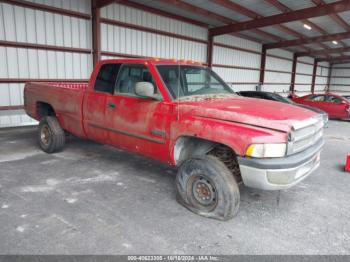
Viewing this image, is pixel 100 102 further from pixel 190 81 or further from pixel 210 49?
pixel 210 49

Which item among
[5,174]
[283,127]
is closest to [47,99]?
[5,174]

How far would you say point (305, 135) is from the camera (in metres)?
3.23

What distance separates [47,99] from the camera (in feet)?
18.7

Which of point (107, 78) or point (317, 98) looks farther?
point (317, 98)

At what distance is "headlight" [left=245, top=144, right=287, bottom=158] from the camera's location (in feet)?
9.37

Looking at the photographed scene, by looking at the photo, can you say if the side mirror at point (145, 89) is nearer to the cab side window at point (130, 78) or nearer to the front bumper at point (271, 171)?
the cab side window at point (130, 78)

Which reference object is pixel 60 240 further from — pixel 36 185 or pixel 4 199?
pixel 36 185

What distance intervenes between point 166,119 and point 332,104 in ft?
41.5

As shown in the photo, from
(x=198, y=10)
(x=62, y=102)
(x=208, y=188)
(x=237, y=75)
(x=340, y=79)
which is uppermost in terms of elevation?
(x=198, y=10)

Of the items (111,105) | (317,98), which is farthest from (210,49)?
(111,105)

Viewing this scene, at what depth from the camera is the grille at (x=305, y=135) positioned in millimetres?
2992

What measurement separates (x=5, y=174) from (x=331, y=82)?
4060 centimetres

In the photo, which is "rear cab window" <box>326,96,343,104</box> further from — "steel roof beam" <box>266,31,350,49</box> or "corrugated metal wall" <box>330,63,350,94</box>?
"corrugated metal wall" <box>330,63,350,94</box>

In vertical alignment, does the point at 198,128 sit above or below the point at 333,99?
above
